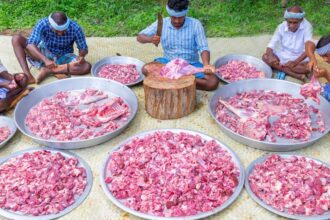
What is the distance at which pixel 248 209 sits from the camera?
3.43 meters

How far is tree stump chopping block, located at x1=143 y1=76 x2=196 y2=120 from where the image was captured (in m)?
4.39

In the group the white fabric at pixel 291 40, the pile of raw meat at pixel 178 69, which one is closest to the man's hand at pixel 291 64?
the white fabric at pixel 291 40

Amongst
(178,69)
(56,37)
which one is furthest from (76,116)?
(56,37)

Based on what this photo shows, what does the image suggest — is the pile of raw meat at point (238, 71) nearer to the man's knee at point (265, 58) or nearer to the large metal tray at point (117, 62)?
the man's knee at point (265, 58)

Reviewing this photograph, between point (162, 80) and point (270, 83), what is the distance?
1.46m

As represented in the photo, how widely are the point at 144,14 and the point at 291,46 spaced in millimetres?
3210

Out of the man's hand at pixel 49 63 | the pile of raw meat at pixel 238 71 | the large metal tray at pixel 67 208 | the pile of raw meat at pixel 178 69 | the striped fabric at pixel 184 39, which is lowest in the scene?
the large metal tray at pixel 67 208

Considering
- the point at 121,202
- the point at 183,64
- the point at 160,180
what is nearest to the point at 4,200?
the point at 121,202

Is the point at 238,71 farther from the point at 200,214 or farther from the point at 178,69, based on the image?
the point at 200,214

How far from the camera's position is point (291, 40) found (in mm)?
5402

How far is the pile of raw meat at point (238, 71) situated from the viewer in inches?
210

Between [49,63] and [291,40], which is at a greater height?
[291,40]

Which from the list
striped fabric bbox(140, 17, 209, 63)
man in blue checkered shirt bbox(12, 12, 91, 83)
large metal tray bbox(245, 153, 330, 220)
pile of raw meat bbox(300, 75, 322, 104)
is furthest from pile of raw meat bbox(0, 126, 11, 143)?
pile of raw meat bbox(300, 75, 322, 104)

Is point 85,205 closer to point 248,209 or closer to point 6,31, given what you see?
point 248,209
